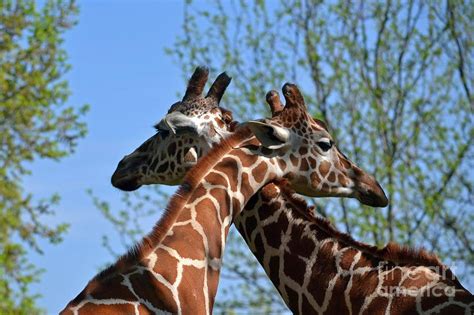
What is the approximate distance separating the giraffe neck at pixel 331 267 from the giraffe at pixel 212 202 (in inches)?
11.7

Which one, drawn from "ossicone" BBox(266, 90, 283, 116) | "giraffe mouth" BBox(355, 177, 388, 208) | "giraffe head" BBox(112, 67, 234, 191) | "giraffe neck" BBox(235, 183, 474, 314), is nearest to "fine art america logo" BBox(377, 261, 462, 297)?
"giraffe neck" BBox(235, 183, 474, 314)

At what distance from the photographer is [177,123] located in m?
10.2

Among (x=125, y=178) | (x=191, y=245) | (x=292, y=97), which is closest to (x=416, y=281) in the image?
(x=191, y=245)

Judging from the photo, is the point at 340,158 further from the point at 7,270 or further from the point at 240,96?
the point at 7,270

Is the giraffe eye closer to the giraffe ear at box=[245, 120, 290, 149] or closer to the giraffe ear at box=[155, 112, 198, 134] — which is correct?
the giraffe ear at box=[245, 120, 290, 149]

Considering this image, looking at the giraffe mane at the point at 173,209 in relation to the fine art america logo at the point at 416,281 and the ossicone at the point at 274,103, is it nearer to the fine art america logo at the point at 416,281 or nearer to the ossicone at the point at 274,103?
the ossicone at the point at 274,103

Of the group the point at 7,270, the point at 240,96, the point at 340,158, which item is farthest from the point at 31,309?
the point at 340,158

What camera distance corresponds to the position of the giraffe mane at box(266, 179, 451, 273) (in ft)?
27.9

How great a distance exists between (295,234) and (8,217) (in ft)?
45.7

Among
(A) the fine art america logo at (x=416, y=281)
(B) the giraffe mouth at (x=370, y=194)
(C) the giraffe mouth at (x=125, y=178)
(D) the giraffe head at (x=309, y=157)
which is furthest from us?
(C) the giraffe mouth at (x=125, y=178)

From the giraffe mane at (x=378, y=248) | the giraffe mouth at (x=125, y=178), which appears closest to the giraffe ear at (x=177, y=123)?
the giraffe mouth at (x=125, y=178)

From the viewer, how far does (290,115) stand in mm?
9906

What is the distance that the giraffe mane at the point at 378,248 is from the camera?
8492 mm

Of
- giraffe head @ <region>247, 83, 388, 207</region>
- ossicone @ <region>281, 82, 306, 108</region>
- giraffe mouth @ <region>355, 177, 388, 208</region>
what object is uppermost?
ossicone @ <region>281, 82, 306, 108</region>
